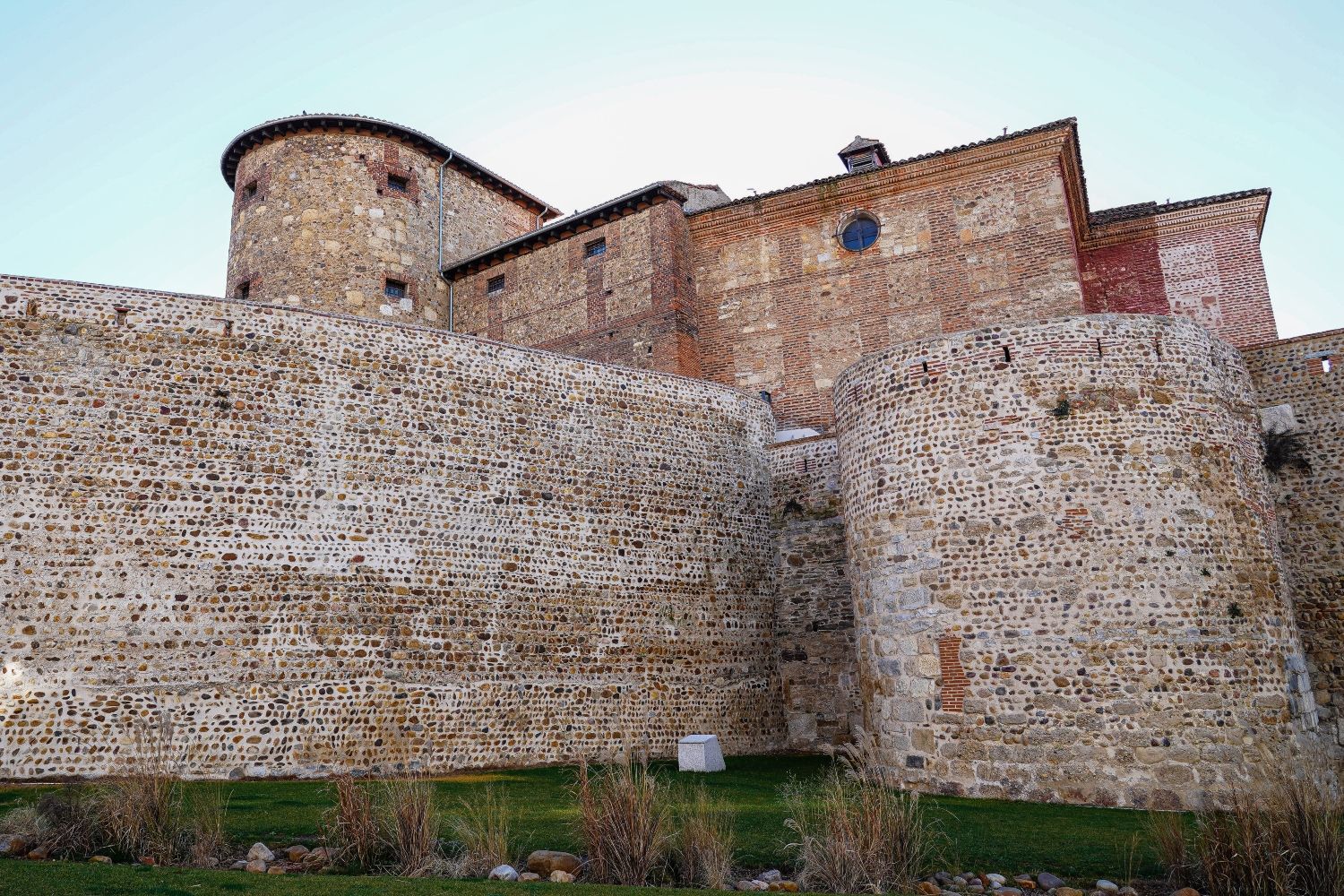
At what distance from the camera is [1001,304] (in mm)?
18484

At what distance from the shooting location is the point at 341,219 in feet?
72.2

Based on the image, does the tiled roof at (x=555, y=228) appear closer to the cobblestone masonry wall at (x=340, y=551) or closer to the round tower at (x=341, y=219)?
the round tower at (x=341, y=219)

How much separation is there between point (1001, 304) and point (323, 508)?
13.3 meters

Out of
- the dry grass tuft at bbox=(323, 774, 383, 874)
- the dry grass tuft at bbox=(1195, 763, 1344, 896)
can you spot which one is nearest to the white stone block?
the dry grass tuft at bbox=(323, 774, 383, 874)

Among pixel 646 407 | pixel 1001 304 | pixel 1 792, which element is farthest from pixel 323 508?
pixel 1001 304

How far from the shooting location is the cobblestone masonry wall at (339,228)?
21.7m

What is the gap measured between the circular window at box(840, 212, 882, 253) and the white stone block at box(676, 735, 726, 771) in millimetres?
11636

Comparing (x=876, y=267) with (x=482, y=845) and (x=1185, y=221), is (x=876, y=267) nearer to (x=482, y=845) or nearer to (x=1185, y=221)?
(x=1185, y=221)

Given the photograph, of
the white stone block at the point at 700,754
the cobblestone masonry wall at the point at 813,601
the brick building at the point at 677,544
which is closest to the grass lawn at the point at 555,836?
the white stone block at the point at 700,754

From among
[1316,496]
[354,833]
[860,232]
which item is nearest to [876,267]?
[860,232]

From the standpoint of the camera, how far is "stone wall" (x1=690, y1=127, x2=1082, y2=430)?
18.5 m

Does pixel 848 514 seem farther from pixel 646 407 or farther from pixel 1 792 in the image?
pixel 1 792

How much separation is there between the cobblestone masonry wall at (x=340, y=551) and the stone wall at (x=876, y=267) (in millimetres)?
5114

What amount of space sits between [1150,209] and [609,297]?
11.9 m
